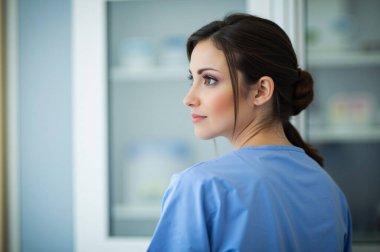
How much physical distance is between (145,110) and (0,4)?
0.66 meters

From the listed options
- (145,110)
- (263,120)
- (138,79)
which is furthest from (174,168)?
(263,120)

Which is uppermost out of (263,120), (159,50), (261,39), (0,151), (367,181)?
(159,50)

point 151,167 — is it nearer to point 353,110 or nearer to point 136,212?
point 136,212

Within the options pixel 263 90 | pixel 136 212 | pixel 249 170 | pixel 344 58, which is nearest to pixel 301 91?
pixel 263 90

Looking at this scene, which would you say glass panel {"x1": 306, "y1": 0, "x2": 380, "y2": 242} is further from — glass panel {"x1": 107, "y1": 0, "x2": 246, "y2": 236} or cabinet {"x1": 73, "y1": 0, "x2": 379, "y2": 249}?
glass panel {"x1": 107, "y1": 0, "x2": 246, "y2": 236}

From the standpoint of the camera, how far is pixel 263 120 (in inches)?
30.3

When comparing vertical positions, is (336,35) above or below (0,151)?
above

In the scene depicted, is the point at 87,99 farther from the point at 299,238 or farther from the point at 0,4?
the point at 299,238

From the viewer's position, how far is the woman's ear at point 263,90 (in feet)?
2.40

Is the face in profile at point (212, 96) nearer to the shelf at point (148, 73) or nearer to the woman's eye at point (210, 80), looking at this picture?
the woman's eye at point (210, 80)

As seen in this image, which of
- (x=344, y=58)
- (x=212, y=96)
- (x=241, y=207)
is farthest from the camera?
(x=344, y=58)

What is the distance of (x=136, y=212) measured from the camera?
4.76 ft

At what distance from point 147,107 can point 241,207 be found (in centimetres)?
91

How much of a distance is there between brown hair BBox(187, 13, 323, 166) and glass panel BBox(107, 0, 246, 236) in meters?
0.65
